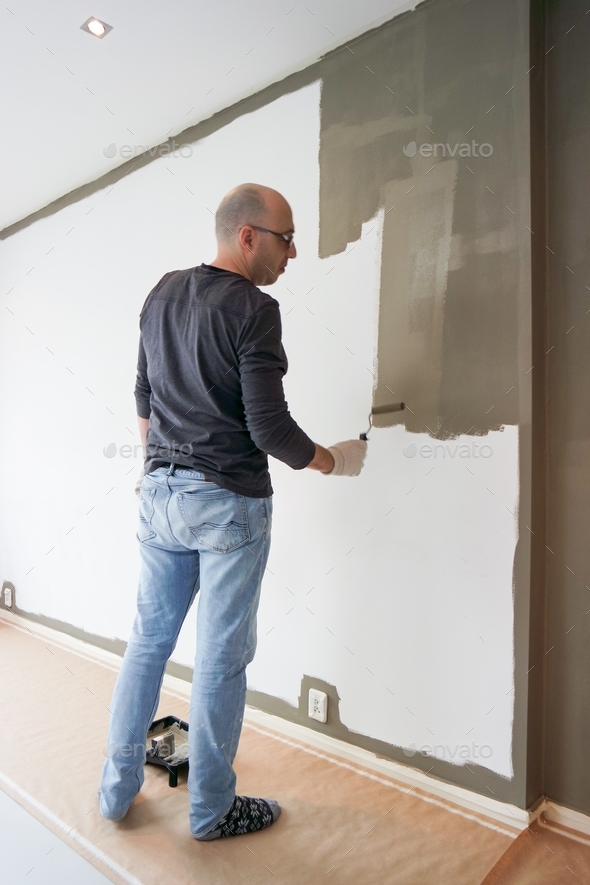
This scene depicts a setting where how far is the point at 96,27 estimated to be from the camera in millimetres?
1945

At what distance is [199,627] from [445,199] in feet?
4.41

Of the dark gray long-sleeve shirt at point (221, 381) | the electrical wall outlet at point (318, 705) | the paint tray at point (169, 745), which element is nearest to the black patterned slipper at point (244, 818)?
the paint tray at point (169, 745)

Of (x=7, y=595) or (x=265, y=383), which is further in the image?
(x=7, y=595)

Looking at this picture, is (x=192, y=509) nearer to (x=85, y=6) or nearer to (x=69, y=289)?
(x=85, y=6)

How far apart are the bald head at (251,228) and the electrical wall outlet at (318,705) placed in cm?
133

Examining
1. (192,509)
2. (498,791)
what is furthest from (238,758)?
(192,509)

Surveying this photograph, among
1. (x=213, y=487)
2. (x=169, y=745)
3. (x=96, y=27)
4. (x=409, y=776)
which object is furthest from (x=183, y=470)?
(x=96, y=27)

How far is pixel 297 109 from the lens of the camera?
212 centimetres

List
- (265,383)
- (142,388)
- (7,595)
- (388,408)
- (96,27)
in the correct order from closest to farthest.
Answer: (265,383) < (142,388) < (388,408) < (96,27) < (7,595)

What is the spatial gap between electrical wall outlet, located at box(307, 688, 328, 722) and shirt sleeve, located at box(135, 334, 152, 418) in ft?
3.45

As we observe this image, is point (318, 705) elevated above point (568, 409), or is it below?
below

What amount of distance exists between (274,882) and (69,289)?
270cm

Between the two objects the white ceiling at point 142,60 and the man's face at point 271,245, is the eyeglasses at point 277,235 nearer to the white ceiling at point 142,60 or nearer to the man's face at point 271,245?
the man's face at point 271,245

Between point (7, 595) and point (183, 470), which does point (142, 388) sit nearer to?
point (183, 470)
